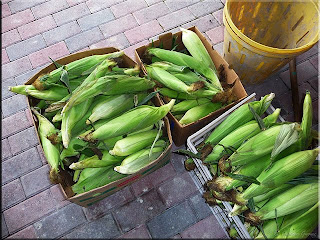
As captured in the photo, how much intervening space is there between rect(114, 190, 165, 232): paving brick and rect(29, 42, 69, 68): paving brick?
4.61ft

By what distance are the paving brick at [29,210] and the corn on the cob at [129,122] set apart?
0.73 m

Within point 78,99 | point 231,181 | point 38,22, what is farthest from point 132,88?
point 38,22

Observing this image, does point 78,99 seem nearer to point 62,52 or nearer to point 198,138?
point 198,138

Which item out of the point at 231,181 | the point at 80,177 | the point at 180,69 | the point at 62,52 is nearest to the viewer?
the point at 231,181

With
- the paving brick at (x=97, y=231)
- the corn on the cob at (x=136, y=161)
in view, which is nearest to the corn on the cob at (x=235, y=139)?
the corn on the cob at (x=136, y=161)

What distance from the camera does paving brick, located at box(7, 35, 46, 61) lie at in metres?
2.38

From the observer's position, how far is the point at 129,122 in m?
1.47

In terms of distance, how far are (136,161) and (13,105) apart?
1.30 m

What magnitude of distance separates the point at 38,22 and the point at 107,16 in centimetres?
63

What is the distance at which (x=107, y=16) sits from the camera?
258cm

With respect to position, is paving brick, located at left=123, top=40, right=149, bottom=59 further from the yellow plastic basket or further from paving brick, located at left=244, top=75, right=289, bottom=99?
paving brick, located at left=244, top=75, right=289, bottom=99

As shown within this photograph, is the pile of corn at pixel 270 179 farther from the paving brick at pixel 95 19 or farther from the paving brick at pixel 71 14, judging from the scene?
the paving brick at pixel 71 14

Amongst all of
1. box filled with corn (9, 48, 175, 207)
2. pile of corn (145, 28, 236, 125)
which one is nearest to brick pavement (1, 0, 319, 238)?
box filled with corn (9, 48, 175, 207)

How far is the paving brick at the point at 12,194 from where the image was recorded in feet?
6.09
